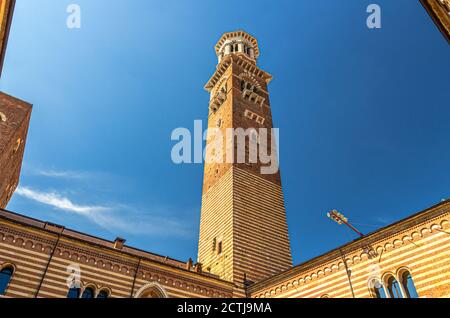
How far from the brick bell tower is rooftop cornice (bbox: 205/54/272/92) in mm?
1250

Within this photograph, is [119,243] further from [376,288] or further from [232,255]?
[376,288]

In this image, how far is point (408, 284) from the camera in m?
12.0

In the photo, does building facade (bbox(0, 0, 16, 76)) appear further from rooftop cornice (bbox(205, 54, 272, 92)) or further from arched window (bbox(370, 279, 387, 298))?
rooftop cornice (bbox(205, 54, 272, 92))

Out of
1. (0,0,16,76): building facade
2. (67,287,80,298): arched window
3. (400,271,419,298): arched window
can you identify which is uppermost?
(0,0,16,76): building facade

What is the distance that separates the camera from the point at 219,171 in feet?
82.9

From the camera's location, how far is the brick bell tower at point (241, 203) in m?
20.2

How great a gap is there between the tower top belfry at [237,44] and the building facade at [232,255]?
499 inches

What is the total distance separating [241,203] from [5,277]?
1355cm

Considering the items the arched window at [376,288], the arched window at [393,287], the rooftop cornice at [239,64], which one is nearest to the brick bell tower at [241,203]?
the rooftop cornice at [239,64]

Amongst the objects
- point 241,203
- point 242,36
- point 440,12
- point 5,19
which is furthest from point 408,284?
point 242,36

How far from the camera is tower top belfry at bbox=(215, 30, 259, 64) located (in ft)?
126

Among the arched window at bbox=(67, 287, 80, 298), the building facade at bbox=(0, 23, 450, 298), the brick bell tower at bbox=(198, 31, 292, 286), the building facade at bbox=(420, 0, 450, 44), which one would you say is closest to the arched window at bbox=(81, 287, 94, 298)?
the building facade at bbox=(0, 23, 450, 298)
